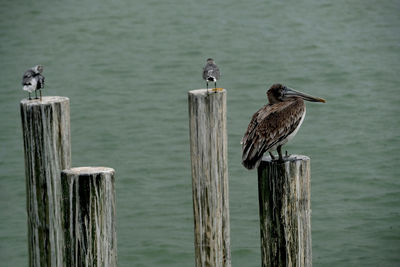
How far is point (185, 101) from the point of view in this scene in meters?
15.7

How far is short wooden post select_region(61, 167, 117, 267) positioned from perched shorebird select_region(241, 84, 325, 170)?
3.86 ft

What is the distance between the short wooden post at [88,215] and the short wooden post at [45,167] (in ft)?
3.35

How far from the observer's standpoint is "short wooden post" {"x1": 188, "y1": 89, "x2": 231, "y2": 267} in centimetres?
705

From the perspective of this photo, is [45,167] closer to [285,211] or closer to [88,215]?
[88,215]

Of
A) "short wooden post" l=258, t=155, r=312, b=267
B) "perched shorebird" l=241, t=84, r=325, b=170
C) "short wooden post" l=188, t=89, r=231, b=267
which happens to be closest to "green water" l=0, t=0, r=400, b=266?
"short wooden post" l=188, t=89, r=231, b=267

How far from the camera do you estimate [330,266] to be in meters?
9.91

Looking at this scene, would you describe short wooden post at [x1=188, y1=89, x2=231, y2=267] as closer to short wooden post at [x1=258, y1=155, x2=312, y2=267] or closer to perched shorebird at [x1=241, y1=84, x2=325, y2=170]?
perched shorebird at [x1=241, y1=84, x2=325, y2=170]

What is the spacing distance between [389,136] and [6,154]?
685cm

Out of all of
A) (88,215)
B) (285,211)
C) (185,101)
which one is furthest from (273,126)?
(185,101)

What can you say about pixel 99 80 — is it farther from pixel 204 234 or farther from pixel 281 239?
pixel 281 239

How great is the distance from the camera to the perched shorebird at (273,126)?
6.34 m

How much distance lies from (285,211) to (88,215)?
146cm

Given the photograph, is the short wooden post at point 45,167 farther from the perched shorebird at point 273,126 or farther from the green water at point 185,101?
the green water at point 185,101

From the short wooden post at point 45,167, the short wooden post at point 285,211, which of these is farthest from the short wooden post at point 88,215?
the short wooden post at point 285,211
